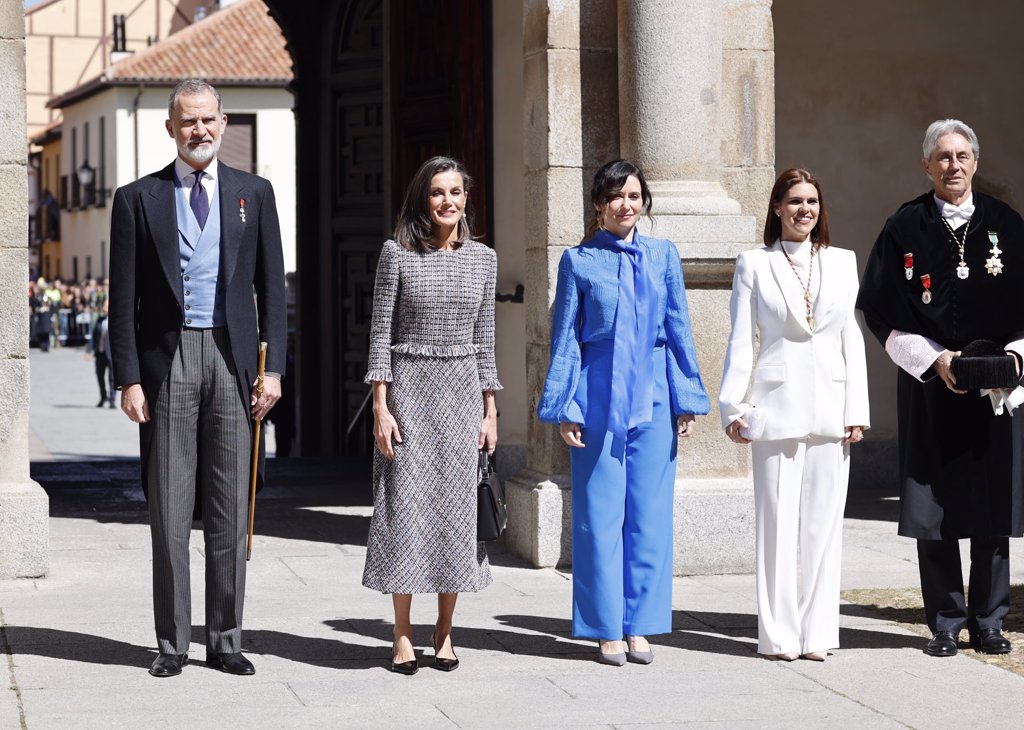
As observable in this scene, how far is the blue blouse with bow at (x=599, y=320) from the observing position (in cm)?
634

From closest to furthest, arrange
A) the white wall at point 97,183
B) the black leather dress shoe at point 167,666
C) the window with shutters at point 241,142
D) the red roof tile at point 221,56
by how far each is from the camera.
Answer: the black leather dress shoe at point 167,666 < the red roof tile at point 221,56 < the window with shutters at point 241,142 < the white wall at point 97,183

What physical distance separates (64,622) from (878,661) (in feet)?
10.4

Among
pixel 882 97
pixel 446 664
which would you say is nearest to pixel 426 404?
pixel 446 664

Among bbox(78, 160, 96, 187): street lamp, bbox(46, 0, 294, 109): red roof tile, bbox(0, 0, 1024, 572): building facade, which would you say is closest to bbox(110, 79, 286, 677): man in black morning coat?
bbox(0, 0, 1024, 572): building facade

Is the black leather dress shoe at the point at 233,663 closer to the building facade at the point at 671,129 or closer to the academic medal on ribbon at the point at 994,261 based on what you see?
the building facade at the point at 671,129

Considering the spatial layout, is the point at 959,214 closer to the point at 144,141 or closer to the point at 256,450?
the point at 256,450

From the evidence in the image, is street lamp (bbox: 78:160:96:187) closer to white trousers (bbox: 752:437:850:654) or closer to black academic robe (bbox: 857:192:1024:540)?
black academic robe (bbox: 857:192:1024:540)

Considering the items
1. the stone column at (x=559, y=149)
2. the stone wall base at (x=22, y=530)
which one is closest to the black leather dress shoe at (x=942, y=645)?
the stone column at (x=559, y=149)

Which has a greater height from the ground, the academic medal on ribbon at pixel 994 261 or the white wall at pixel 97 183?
the white wall at pixel 97 183

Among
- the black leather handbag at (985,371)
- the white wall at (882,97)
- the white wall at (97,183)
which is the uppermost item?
the white wall at (97,183)

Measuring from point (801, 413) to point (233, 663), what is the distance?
2.20 m

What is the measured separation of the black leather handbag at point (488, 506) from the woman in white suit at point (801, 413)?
92 cm

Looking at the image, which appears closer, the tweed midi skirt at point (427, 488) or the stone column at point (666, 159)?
the tweed midi skirt at point (427, 488)

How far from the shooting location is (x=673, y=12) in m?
8.28
